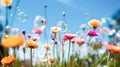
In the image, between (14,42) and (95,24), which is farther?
(95,24)

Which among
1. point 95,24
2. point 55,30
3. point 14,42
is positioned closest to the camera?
point 14,42

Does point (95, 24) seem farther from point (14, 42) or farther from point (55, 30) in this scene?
point (14, 42)

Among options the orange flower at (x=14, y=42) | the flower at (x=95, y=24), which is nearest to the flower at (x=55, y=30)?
the flower at (x=95, y=24)

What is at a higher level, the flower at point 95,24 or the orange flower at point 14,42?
the flower at point 95,24

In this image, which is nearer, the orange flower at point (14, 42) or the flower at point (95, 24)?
the orange flower at point (14, 42)

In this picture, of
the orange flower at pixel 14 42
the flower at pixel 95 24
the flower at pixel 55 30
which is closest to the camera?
the orange flower at pixel 14 42

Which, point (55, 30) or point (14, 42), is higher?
point (55, 30)

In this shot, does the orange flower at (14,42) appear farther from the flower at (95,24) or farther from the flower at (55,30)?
the flower at (55,30)

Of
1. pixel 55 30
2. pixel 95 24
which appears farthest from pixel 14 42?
pixel 55 30

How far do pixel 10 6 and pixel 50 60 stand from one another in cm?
58

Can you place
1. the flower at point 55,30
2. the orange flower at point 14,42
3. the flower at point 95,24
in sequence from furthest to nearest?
the flower at point 55,30 → the flower at point 95,24 → the orange flower at point 14,42

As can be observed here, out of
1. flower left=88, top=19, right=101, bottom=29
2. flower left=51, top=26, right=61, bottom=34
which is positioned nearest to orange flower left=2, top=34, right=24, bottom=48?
flower left=88, top=19, right=101, bottom=29

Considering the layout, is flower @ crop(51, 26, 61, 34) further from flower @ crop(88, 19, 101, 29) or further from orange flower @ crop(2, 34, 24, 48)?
orange flower @ crop(2, 34, 24, 48)

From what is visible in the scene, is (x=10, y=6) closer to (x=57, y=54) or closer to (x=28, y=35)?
(x=28, y=35)
